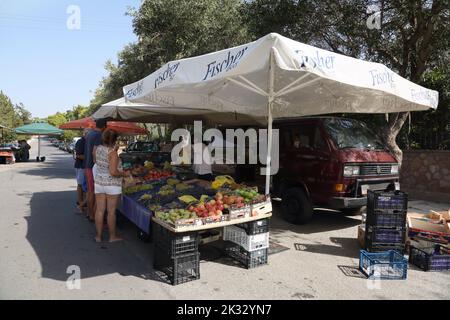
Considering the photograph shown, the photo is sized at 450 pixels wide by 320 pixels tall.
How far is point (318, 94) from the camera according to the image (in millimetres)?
6398

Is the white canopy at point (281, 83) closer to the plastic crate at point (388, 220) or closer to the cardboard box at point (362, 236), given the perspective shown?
the plastic crate at point (388, 220)

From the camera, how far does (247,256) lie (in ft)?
15.7

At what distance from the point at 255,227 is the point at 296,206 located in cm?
245

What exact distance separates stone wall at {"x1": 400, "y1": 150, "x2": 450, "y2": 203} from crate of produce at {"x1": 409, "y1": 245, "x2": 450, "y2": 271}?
5393 mm

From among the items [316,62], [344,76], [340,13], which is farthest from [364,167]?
[340,13]

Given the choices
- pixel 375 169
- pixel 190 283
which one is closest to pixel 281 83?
pixel 375 169

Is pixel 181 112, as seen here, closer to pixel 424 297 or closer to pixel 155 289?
pixel 155 289

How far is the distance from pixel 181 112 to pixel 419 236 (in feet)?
19.5

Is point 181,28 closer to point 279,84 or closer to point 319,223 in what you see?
point 279,84

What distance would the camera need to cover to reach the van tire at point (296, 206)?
682 cm

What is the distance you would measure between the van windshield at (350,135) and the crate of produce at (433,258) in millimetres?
2325

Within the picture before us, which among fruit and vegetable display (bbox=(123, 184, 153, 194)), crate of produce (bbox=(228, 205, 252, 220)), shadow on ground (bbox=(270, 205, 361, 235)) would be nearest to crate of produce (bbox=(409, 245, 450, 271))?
shadow on ground (bbox=(270, 205, 361, 235))

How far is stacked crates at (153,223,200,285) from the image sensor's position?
4.20 meters

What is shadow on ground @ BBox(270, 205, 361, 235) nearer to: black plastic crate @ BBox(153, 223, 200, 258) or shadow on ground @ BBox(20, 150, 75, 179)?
black plastic crate @ BBox(153, 223, 200, 258)
